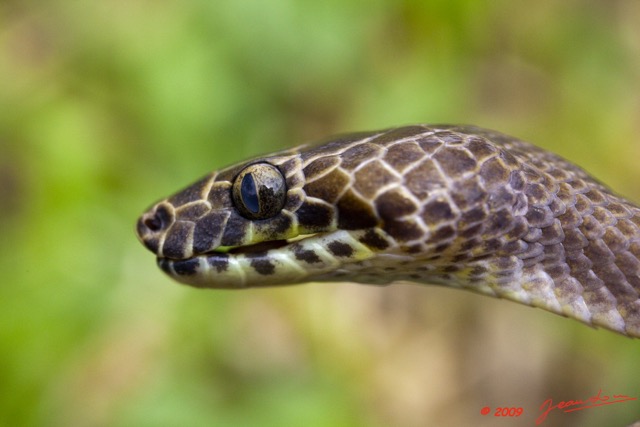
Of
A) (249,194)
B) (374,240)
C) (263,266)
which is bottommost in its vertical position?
(263,266)

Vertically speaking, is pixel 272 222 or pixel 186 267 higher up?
pixel 272 222

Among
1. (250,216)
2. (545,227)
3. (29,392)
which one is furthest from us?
(29,392)

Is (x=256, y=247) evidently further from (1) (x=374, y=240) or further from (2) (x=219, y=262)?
(1) (x=374, y=240)

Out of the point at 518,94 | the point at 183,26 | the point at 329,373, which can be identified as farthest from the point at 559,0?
the point at 329,373

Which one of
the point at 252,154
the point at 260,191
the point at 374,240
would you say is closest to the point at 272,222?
the point at 260,191

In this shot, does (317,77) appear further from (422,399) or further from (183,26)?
(422,399)

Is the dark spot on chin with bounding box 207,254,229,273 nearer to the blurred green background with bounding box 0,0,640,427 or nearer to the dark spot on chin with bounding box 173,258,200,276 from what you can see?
the dark spot on chin with bounding box 173,258,200,276
